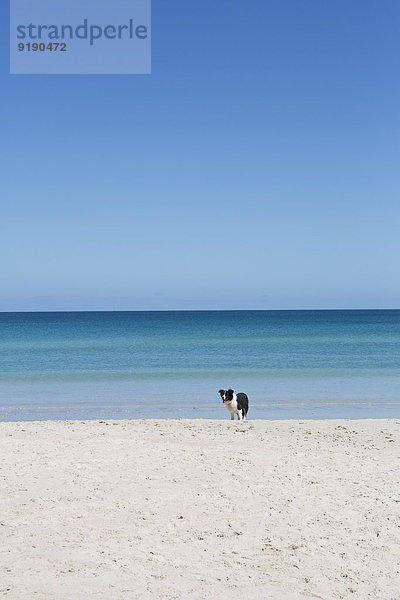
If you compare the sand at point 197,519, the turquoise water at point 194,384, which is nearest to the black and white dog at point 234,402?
the turquoise water at point 194,384

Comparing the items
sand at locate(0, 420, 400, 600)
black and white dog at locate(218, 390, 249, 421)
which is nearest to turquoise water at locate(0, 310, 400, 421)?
black and white dog at locate(218, 390, 249, 421)

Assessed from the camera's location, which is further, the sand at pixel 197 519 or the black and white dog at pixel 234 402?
the black and white dog at pixel 234 402

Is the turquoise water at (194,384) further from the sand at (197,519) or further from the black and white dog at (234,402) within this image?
the sand at (197,519)

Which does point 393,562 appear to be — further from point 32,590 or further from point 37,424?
point 37,424

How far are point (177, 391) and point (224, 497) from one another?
38.1 ft

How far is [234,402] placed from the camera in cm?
1220

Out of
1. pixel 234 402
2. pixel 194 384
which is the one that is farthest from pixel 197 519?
pixel 194 384

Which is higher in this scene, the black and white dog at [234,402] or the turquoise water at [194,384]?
the black and white dog at [234,402]

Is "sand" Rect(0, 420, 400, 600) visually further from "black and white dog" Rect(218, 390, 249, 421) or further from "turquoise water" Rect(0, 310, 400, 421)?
"turquoise water" Rect(0, 310, 400, 421)

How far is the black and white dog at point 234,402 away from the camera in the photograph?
480 inches

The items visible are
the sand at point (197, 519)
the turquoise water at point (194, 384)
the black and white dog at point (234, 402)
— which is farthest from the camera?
the turquoise water at point (194, 384)

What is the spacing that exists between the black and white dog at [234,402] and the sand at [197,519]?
256cm

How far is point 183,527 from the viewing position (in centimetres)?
552

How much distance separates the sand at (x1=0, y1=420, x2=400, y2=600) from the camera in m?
4.42
